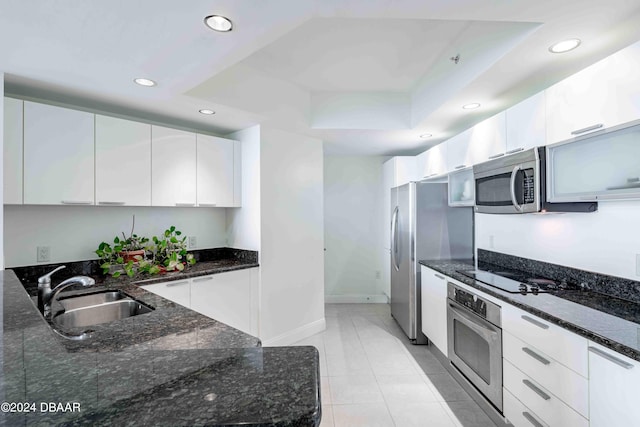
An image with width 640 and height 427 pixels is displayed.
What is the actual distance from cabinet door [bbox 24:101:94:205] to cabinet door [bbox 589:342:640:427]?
10.3 ft

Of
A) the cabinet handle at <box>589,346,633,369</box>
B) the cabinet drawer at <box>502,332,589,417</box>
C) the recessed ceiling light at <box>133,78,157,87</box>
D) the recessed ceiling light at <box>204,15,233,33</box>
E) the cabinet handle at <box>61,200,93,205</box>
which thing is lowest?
the cabinet drawer at <box>502,332,589,417</box>

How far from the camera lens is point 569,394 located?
1.46 m

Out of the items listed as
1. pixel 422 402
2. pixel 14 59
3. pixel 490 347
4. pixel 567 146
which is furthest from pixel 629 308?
pixel 14 59

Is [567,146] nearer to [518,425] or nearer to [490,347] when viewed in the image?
[490,347]

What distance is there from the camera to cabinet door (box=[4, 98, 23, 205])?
2059 mm

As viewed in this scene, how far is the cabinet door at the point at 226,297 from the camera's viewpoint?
2736mm

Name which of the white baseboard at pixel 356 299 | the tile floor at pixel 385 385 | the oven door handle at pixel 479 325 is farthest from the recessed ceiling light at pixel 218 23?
the white baseboard at pixel 356 299

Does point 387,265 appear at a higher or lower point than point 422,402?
higher

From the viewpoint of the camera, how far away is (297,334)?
3537 millimetres

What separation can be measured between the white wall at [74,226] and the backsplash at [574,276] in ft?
9.77

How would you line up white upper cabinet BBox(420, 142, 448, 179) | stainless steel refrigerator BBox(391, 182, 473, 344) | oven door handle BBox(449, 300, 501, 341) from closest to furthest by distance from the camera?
oven door handle BBox(449, 300, 501, 341) < white upper cabinet BBox(420, 142, 448, 179) < stainless steel refrigerator BBox(391, 182, 473, 344)

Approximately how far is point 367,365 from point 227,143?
2.55 meters

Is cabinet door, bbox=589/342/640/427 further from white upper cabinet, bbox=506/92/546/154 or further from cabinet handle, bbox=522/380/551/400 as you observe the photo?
white upper cabinet, bbox=506/92/546/154

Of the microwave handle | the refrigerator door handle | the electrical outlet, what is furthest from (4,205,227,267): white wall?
the microwave handle
